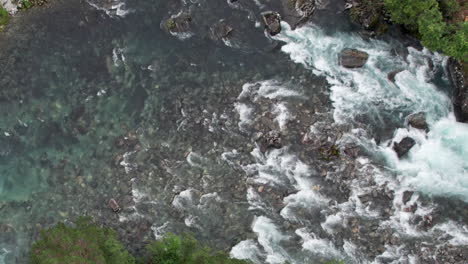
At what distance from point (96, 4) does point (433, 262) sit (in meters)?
31.9

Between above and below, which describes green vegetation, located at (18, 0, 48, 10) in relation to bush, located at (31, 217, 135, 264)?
above

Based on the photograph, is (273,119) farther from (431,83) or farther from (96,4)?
(96,4)

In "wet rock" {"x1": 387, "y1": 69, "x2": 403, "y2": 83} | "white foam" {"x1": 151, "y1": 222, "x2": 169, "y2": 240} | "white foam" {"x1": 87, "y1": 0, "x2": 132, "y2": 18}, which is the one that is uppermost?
"white foam" {"x1": 87, "y1": 0, "x2": 132, "y2": 18}

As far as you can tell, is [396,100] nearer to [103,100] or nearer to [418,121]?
[418,121]

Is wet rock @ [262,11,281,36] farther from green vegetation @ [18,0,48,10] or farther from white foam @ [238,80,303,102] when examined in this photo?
green vegetation @ [18,0,48,10]

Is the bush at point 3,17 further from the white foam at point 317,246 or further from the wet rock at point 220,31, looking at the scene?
the white foam at point 317,246

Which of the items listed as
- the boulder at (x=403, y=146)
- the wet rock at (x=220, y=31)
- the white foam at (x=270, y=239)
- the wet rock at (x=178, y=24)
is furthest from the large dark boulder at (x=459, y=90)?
the wet rock at (x=178, y=24)

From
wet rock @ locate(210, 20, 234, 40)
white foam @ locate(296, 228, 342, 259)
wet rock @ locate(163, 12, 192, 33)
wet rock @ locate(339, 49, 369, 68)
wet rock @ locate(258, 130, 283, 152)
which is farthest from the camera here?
wet rock @ locate(163, 12, 192, 33)

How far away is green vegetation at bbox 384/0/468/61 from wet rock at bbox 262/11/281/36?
828 centimetres

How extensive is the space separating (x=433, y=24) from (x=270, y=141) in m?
13.4

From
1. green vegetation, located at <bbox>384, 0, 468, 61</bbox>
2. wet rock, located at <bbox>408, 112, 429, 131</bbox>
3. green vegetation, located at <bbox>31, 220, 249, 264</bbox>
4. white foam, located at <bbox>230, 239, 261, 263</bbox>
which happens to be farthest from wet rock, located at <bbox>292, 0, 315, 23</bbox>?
green vegetation, located at <bbox>31, 220, 249, 264</bbox>

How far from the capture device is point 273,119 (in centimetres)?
3550

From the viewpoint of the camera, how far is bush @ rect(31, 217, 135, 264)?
2469cm

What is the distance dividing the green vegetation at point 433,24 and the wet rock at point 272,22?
828cm
